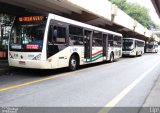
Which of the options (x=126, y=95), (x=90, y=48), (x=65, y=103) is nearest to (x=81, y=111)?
(x=65, y=103)

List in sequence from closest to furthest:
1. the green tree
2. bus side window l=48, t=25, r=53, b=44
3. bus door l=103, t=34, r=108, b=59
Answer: bus side window l=48, t=25, r=53, b=44, bus door l=103, t=34, r=108, b=59, the green tree

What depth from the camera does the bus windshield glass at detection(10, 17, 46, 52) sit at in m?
10.1

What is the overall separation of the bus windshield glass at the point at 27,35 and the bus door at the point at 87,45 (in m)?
4.39

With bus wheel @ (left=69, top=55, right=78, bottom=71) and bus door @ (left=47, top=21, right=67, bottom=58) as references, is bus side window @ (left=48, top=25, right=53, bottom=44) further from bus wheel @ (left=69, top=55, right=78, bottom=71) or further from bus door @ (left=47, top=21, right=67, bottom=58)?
bus wheel @ (left=69, top=55, right=78, bottom=71)

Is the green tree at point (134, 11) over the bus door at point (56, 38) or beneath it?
over

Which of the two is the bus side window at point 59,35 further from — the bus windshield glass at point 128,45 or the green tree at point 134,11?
the green tree at point 134,11

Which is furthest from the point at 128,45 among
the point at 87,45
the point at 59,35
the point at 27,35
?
the point at 27,35

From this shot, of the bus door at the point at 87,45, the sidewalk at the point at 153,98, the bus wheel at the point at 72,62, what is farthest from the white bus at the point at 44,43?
the sidewalk at the point at 153,98

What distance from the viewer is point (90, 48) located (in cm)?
1477

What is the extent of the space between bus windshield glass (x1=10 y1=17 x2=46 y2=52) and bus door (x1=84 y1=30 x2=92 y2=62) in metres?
4.39

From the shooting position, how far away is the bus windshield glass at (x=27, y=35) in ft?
33.3

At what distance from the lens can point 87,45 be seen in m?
14.6

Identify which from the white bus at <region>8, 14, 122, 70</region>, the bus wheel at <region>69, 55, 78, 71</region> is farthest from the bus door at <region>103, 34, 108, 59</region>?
the bus wheel at <region>69, 55, 78, 71</region>

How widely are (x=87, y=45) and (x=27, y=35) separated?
5.04m
